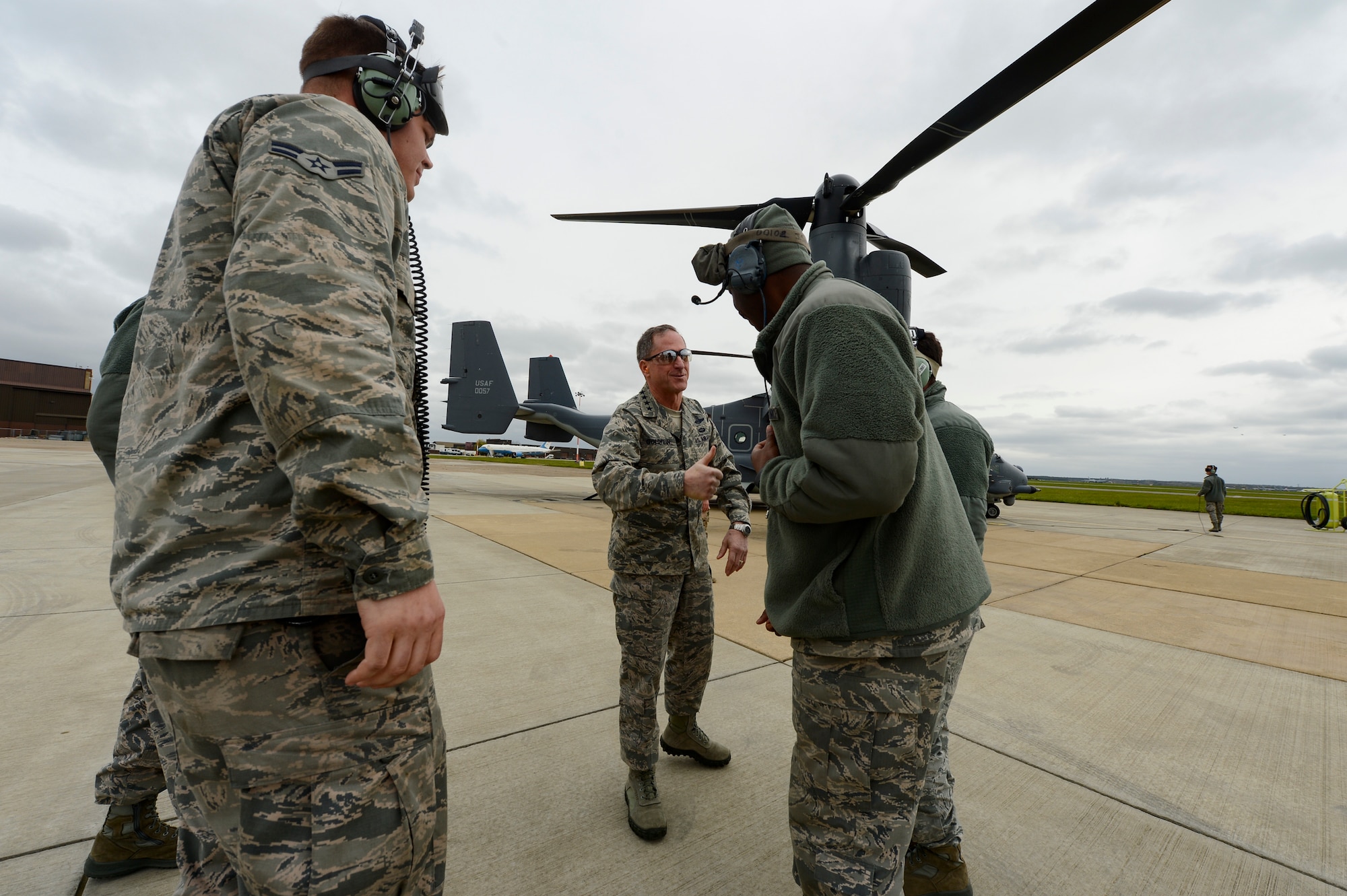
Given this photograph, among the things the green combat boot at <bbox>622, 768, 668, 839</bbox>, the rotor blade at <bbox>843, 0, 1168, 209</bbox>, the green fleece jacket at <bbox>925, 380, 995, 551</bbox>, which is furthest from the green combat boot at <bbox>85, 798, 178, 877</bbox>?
the rotor blade at <bbox>843, 0, 1168, 209</bbox>

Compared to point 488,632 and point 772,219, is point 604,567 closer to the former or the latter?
point 488,632

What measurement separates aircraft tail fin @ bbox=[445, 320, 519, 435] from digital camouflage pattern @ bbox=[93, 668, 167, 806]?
16.0 m

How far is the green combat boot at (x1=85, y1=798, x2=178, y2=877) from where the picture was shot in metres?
1.87

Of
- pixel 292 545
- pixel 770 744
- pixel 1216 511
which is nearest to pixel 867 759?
pixel 292 545

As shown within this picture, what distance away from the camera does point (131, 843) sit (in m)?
1.89

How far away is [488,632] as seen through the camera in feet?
13.8

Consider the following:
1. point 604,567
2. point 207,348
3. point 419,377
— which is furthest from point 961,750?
point 604,567

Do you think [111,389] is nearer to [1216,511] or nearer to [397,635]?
[397,635]

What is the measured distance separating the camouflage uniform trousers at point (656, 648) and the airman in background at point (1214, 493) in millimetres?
15869

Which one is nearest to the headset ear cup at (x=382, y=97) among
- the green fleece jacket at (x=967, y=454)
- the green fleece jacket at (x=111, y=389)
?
the green fleece jacket at (x=111, y=389)

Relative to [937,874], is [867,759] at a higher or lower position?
higher

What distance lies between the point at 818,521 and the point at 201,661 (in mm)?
1228

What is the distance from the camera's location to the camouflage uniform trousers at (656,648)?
7.74 ft

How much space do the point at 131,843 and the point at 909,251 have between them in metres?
8.18
